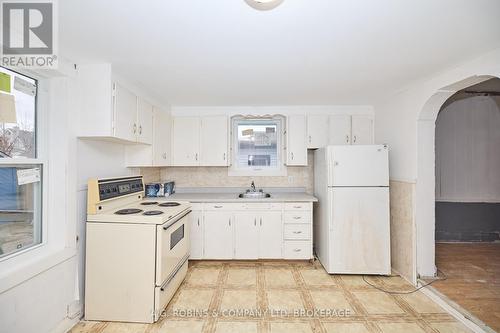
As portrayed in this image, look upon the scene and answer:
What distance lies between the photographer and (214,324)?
6.51ft

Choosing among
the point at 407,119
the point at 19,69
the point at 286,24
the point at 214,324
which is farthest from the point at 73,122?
the point at 407,119

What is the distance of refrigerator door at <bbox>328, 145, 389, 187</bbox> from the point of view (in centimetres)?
277

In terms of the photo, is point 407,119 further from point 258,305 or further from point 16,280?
point 16,280

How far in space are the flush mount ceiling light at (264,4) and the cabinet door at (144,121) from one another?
1.86m

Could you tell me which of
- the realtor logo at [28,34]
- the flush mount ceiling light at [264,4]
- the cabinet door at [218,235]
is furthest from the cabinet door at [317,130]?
the realtor logo at [28,34]

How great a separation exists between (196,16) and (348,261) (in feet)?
9.41

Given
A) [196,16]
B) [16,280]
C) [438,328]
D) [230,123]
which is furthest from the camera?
[230,123]

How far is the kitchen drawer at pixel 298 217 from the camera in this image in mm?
3145

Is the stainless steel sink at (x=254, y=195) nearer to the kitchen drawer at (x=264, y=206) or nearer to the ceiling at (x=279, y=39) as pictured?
the kitchen drawer at (x=264, y=206)

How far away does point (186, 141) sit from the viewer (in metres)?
3.57

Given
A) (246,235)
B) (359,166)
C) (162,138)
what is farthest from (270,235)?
(162,138)

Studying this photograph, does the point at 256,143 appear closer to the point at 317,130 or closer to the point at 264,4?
the point at 317,130

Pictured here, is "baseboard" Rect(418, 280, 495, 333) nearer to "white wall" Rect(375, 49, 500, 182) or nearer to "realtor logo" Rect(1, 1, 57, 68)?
"white wall" Rect(375, 49, 500, 182)

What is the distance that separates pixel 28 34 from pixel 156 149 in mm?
1683
